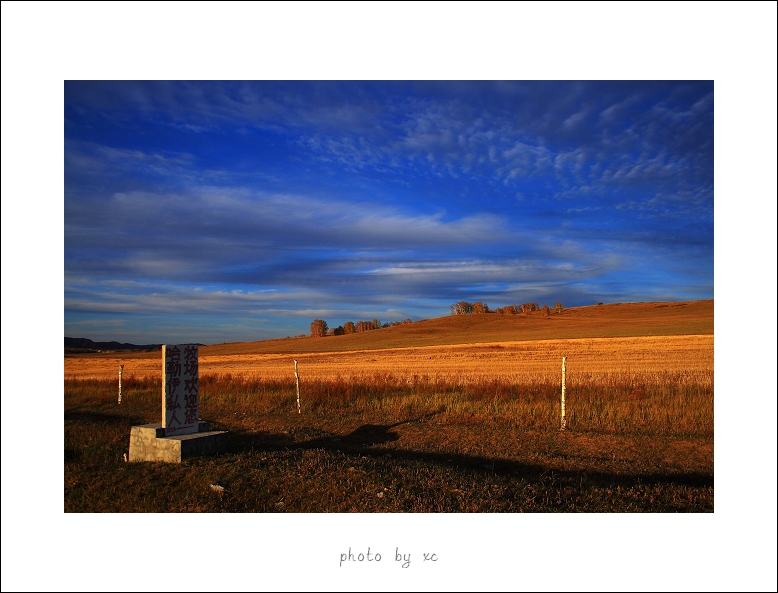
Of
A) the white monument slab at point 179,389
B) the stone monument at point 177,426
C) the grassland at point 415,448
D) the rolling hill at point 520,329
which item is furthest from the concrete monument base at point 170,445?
the rolling hill at point 520,329

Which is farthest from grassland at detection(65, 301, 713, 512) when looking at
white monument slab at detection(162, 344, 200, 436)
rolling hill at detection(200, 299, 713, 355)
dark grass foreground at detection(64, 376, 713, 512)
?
rolling hill at detection(200, 299, 713, 355)

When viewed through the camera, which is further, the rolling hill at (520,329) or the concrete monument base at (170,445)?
the rolling hill at (520,329)

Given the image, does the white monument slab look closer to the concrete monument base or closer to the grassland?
the concrete monument base

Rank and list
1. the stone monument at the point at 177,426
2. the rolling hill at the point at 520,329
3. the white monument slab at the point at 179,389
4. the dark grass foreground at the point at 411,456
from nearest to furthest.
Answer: the dark grass foreground at the point at 411,456 → the stone monument at the point at 177,426 → the white monument slab at the point at 179,389 → the rolling hill at the point at 520,329

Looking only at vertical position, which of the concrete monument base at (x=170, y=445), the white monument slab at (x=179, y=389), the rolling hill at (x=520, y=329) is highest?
the white monument slab at (x=179, y=389)

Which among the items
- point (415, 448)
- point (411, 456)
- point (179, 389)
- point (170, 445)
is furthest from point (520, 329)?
point (170, 445)

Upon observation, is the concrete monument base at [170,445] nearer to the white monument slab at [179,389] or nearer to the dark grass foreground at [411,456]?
the white monument slab at [179,389]

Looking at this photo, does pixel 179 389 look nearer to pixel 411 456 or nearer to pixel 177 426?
pixel 177 426

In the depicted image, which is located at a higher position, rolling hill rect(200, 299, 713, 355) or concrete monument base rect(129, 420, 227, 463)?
concrete monument base rect(129, 420, 227, 463)

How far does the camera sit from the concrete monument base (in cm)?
771

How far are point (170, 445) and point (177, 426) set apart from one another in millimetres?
544

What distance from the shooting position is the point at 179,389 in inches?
332

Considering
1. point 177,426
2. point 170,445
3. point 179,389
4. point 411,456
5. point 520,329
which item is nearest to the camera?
point 170,445

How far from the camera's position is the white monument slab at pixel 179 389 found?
819 centimetres
